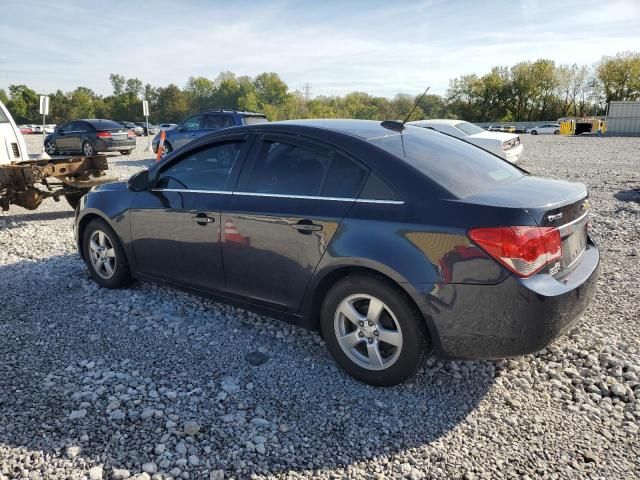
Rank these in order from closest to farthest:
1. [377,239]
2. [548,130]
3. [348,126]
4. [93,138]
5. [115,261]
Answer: [377,239], [348,126], [115,261], [93,138], [548,130]

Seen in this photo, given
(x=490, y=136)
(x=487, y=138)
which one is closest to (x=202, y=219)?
(x=487, y=138)

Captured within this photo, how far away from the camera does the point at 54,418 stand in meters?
2.81

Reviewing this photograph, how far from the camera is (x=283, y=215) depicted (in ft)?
10.9

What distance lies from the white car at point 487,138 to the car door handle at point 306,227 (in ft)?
31.8

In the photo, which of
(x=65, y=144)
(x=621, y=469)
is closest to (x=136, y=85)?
(x=65, y=144)

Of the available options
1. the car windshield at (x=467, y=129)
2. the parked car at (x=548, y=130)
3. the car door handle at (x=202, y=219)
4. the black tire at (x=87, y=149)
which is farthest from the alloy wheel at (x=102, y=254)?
the parked car at (x=548, y=130)

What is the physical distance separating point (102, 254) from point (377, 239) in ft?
10.2

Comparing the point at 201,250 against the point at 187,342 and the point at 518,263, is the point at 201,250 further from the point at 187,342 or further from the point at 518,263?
the point at 518,263

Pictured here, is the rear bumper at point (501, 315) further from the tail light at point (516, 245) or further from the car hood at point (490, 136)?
the car hood at point (490, 136)

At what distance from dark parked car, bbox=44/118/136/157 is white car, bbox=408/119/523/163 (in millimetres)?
11271

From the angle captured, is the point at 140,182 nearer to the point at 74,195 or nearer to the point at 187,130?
the point at 74,195

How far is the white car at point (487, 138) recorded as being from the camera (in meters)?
12.8

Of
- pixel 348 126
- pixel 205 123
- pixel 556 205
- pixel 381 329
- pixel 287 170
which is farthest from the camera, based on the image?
pixel 205 123

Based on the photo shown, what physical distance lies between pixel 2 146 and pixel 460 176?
7947 mm
